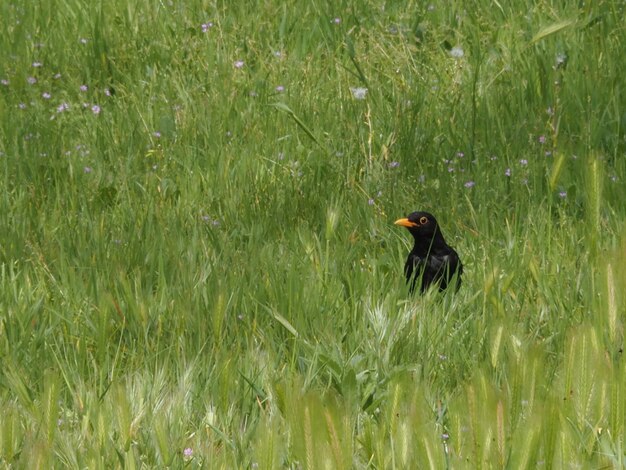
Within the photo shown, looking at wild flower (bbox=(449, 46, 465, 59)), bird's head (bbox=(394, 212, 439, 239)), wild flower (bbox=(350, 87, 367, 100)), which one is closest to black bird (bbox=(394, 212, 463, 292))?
bird's head (bbox=(394, 212, 439, 239))

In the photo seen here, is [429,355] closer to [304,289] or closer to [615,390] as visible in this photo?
[304,289]

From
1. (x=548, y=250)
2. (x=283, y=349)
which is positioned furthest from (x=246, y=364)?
(x=548, y=250)

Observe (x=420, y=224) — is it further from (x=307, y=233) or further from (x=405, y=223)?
(x=307, y=233)

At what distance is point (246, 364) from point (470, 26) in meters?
3.52

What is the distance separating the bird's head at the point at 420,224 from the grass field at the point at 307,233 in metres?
0.15

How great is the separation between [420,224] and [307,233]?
42 cm

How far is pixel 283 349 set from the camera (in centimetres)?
343

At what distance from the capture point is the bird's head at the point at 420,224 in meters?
4.29

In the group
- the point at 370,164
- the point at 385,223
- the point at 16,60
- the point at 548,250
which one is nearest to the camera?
the point at 548,250

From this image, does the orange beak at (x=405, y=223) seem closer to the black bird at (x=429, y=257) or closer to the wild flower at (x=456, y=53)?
the black bird at (x=429, y=257)

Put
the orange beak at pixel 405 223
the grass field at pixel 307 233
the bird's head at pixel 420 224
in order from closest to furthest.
Answer: the grass field at pixel 307 233, the bird's head at pixel 420 224, the orange beak at pixel 405 223

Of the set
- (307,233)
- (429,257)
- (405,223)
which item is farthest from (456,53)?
(429,257)

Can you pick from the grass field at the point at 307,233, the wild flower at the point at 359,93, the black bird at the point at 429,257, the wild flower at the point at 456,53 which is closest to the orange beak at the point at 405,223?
the black bird at the point at 429,257

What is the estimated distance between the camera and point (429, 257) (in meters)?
4.06
